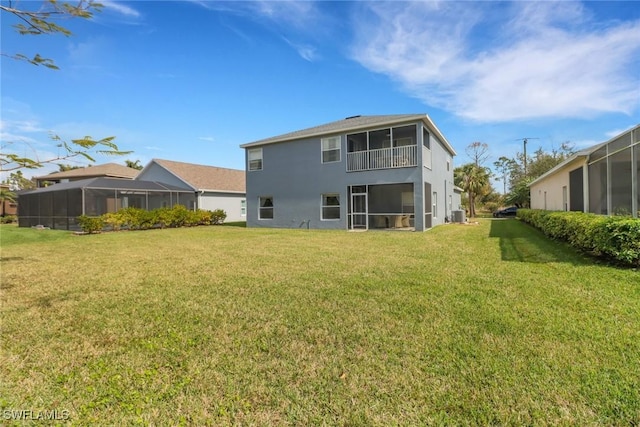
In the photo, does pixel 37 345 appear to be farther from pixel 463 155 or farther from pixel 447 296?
pixel 463 155

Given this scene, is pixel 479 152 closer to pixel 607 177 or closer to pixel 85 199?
pixel 607 177

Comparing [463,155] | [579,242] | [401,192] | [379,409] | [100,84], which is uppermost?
[463,155]

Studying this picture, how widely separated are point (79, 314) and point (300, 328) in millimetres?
3162

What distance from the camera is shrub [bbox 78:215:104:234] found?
1617 centimetres

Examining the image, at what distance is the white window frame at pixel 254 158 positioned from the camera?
20.4m

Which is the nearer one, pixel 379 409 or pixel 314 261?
pixel 379 409

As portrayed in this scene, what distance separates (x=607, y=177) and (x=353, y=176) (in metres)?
10.1

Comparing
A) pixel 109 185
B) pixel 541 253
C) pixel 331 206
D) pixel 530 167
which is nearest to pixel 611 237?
pixel 541 253

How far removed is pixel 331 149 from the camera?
57.9ft

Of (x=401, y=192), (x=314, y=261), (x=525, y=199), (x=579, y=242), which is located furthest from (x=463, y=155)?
(x=314, y=261)

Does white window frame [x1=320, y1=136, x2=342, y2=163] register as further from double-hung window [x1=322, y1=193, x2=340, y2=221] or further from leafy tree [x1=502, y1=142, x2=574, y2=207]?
leafy tree [x1=502, y1=142, x2=574, y2=207]

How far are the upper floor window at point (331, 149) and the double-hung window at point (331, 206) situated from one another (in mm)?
2012

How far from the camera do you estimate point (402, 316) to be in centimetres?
400

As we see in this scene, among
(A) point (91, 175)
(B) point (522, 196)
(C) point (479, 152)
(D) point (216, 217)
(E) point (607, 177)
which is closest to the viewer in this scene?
(E) point (607, 177)
